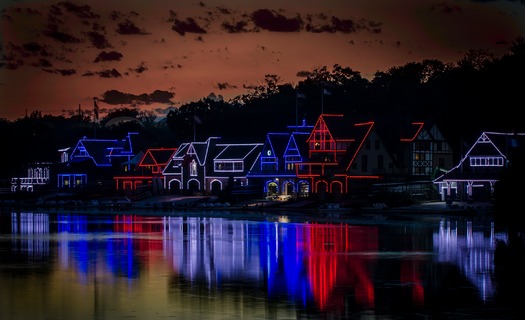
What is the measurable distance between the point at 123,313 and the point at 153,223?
57.0 m

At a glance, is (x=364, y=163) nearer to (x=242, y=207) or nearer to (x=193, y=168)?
(x=242, y=207)

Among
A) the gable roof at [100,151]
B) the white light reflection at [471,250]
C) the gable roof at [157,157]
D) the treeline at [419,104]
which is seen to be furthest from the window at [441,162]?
the gable roof at [100,151]

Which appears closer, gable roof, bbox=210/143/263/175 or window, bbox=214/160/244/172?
gable roof, bbox=210/143/263/175

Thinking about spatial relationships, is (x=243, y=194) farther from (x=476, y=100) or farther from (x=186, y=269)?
(x=186, y=269)

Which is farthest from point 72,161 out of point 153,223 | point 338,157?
point 153,223

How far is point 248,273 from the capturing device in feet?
147

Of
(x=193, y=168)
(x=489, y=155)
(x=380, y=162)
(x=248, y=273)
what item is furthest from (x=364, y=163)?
(x=248, y=273)

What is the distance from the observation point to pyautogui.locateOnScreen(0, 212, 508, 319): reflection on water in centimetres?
3475

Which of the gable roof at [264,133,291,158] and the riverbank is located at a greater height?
the gable roof at [264,133,291,158]

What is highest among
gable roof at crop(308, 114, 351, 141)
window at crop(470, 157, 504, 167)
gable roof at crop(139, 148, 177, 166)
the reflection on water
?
gable roof at crop(308, 114, 351, 141)

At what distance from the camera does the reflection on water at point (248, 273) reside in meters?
34.8

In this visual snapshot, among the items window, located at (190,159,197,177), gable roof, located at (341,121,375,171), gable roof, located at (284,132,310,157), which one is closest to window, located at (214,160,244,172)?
window, located at (190,159,197,177)

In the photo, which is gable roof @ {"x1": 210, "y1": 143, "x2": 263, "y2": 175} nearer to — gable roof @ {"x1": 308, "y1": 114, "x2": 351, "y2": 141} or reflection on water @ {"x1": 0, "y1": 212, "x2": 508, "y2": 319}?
gable roof @ {"x1": 308, "y1": 114, "x2": 351, "y2": 141}

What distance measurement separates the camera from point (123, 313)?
1323 inches
